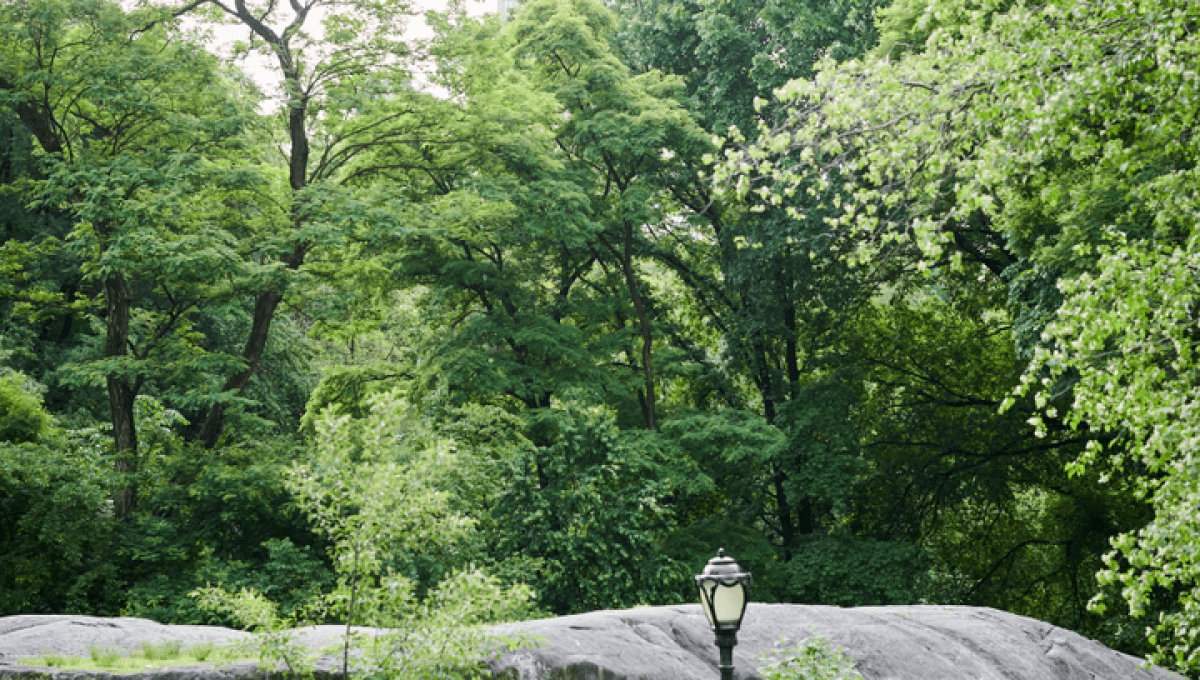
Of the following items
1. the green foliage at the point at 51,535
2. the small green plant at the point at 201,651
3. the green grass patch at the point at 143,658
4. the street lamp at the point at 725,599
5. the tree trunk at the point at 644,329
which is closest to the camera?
the street lamp at the point at 725,599

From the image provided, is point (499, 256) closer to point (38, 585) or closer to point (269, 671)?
point (38, 585)

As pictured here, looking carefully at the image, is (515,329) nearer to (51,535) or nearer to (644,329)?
(644,329)

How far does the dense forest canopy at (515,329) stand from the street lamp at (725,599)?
4.58ft

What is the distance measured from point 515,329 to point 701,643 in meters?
8.68

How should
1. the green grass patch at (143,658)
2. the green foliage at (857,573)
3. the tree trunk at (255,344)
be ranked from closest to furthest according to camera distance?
1. the green grass patch at (143,658)
2. the tree trunk at (255,344)
3. the green foliage at (857,573)

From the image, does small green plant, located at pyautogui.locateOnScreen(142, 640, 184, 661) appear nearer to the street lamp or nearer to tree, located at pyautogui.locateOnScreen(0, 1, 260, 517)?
the street lamp

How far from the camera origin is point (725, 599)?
7.05m

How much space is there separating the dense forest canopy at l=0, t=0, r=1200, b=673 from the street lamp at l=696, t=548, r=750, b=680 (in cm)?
140

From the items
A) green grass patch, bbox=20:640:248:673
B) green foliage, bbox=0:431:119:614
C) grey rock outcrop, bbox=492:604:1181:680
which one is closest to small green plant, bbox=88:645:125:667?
green grass patch, bbox=20:640:248:673

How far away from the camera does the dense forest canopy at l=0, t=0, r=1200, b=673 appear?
487 inches

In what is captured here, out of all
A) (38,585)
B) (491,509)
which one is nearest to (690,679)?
(491,509)

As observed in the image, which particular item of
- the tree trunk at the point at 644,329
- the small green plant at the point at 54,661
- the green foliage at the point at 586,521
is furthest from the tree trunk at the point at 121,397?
the tree trunk at the point at 644,329

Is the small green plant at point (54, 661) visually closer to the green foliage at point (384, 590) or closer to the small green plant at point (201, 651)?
the small green plant at point (201, 651)

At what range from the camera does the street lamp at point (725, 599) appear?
23.1 ft
